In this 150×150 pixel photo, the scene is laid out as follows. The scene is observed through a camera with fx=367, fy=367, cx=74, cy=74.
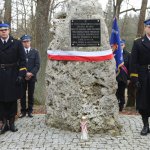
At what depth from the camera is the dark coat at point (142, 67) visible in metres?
7.18

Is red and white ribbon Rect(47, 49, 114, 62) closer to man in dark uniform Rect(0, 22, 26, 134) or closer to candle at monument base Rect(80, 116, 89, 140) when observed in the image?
man in dark uniform Rect(0, 22, 26, 134)

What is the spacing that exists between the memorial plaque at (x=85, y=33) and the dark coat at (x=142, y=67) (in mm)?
786

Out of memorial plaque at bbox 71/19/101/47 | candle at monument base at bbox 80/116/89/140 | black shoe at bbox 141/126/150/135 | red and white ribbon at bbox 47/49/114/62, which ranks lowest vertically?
black shoe at bbox 141/126/150/135

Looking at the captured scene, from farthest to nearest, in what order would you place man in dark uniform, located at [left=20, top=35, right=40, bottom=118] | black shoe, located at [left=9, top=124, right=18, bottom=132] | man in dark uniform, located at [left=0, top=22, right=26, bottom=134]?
man in dark uniform, located at [left=20, top=35, right=40, bottom=118] < black shoe, located at [left=9, top=124, right=18, bottom=132] < man in dark uniform, located at [left=0, top=22, right=26, bottom=134]

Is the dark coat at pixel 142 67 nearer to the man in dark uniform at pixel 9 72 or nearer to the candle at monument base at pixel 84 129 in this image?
the candle at monument base at pixel 84 129

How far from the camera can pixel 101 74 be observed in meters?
7.33

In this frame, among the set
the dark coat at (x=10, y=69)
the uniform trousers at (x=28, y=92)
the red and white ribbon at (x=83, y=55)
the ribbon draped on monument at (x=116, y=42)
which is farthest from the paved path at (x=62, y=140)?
the ribbon draped on monument at (x=116, y=42)

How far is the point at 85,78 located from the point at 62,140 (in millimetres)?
1303

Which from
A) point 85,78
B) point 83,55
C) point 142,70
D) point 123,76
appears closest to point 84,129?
point 85,78

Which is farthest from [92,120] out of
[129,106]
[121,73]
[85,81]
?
[129,106]

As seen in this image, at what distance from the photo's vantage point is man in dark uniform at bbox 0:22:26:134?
7.43m

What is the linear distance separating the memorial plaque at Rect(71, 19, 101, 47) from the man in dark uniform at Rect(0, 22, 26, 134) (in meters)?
1.14

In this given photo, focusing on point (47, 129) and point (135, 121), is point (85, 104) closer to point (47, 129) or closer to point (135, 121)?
point (47, 129)

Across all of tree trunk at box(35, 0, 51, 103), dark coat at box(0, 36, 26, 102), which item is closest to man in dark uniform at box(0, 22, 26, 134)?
dark coat at box(0, 36, 26, 102)
